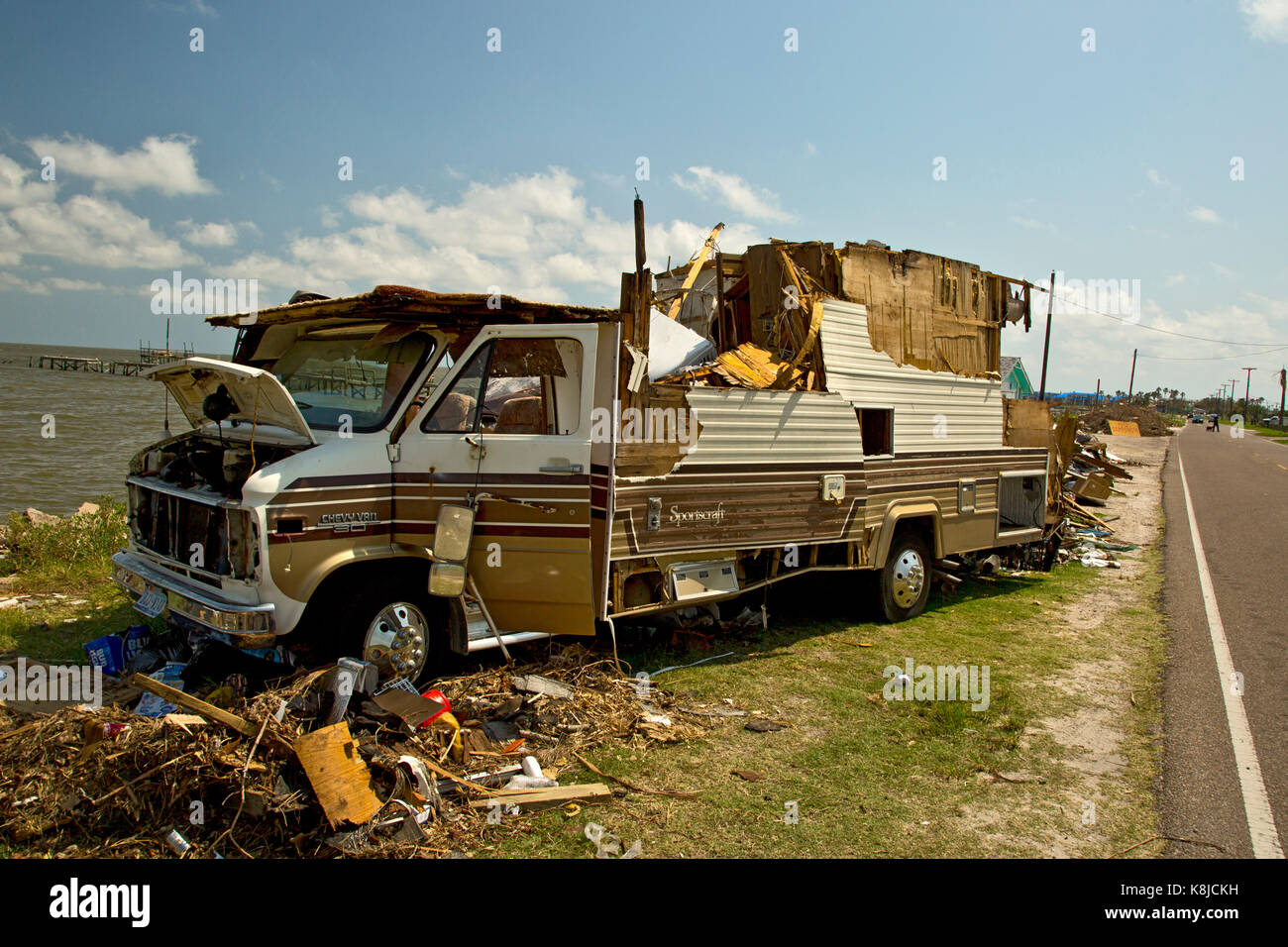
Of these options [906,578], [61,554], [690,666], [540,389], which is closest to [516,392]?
[540,389]

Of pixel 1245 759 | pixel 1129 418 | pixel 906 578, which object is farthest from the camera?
pixel 1129 418

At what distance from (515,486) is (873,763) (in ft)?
9.04

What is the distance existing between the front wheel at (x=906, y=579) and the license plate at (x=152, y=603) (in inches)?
234

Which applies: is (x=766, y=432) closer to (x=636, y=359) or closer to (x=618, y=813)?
(x=636, y=359)

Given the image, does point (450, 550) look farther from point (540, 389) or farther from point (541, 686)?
point (540, 389)

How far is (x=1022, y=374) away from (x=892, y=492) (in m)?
24.7

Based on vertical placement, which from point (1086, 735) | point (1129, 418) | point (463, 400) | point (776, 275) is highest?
point (776, 275)

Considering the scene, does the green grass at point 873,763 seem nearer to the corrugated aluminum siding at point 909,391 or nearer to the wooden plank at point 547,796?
the wooden plank at point 547,796

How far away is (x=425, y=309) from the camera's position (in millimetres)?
5266

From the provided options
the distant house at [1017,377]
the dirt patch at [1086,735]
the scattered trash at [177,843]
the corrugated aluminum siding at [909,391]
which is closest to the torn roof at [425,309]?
the corrugated aluminum siding at [909,391]

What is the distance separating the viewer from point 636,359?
574cm

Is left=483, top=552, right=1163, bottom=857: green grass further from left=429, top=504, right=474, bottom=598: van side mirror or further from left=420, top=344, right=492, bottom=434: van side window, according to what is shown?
left=420, top=344, right=492, bottom=434: van side window
